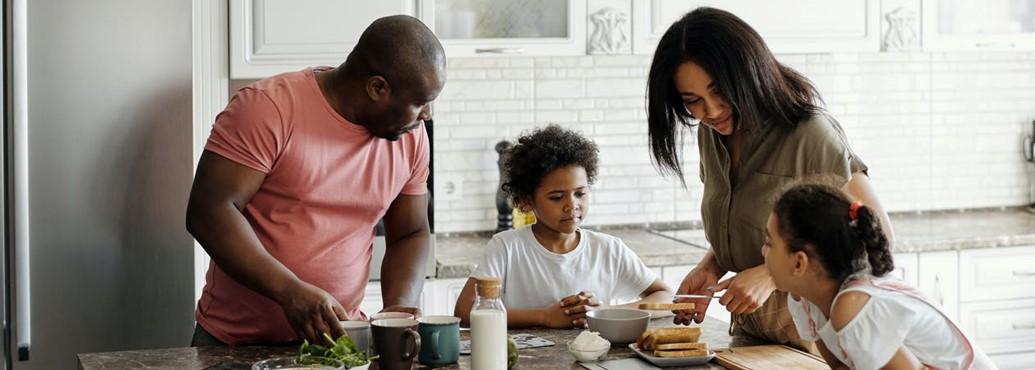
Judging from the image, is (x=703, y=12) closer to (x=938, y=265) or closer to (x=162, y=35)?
(x=162, y=35)

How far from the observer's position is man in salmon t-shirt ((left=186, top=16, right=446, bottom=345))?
7.07 ft

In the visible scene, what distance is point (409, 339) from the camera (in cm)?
196

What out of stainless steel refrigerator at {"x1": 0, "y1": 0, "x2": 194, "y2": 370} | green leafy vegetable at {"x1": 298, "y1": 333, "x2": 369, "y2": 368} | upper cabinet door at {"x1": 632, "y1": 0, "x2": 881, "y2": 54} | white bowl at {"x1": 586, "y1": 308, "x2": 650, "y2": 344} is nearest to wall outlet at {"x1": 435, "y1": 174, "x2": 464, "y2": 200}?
upper cabinet door at {"x1": 632, "y1": 0, "x2": 881, "y2": 54}

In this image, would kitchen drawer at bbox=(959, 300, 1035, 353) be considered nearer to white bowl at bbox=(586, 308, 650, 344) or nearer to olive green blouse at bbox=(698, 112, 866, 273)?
olive green blouse at bbox=(698, 112, 866, 273)

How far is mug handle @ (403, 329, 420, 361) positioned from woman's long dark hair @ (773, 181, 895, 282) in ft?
2.04

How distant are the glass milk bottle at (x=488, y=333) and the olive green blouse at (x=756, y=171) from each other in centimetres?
62

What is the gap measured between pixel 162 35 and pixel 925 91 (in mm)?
2839

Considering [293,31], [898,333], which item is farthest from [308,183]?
[293,31]

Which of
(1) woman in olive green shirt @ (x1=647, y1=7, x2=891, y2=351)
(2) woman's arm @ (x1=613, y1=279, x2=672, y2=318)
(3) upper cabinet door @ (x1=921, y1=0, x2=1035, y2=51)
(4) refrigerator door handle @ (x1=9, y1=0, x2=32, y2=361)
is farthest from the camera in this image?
(3) upper cabinet door @ (x1=921, y1=0, x2=1035, y2=51)

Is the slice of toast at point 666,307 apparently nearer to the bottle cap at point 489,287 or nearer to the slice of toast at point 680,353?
the slice of toast at point 680,353

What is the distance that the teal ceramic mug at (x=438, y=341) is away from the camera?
2.04 metres

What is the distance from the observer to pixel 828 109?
4453 millimetres

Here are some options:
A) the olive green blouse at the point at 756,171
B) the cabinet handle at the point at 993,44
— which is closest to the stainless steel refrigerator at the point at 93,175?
the olive green blouse at the point at 756,171

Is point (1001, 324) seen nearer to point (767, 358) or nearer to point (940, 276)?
point (940, 276)
